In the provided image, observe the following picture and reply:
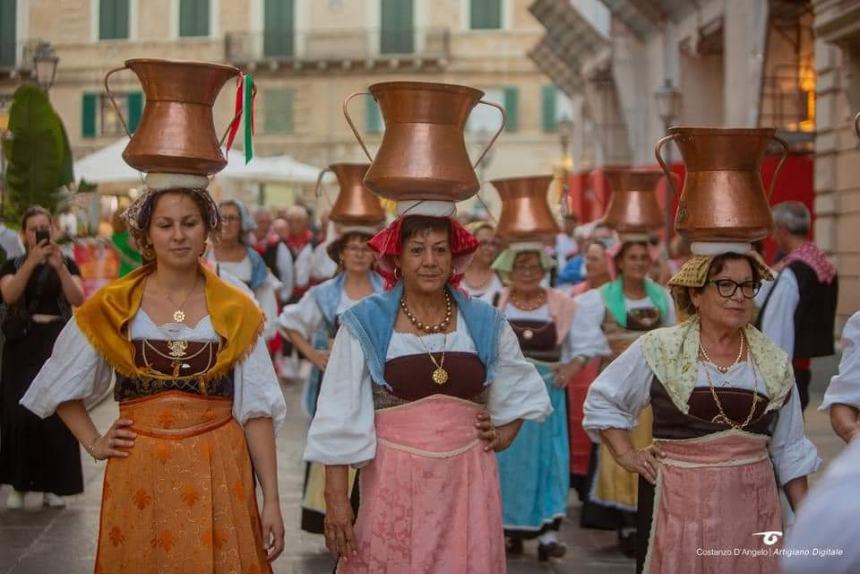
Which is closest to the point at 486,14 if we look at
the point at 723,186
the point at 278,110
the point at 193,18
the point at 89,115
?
the point at 278,110

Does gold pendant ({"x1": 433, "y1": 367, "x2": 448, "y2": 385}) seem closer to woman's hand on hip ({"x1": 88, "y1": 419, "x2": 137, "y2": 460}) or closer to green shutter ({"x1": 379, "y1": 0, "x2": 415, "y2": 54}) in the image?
woman's hand on hip ({"x1": 88, "y1": 419, "x2": 137, "y2": 460})

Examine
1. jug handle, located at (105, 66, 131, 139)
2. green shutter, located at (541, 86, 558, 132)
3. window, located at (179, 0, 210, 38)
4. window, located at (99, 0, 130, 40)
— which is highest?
window, located at (179, 0, 210, 38)

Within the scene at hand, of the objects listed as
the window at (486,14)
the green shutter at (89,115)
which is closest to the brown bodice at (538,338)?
the green shutter at (89,115)

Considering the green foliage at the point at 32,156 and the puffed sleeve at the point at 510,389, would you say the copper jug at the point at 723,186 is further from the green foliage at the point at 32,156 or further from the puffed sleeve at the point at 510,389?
the green foliage at the point at 32,156

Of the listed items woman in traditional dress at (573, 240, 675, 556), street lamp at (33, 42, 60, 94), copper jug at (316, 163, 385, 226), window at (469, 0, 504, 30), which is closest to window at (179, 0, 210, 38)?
window at (469, 0, 504, 30)

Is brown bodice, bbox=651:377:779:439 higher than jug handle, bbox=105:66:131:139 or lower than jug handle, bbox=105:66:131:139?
lower

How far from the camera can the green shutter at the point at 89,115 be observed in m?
37.2

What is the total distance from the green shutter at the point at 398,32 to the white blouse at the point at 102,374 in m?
42.8

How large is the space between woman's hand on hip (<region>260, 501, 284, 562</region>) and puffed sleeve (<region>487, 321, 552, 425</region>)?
79 cm

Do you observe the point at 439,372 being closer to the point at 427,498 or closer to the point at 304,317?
the point at 427,498

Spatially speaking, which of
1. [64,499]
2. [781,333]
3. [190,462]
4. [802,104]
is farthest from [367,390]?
[802,104]

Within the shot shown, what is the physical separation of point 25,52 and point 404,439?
39.3 feet

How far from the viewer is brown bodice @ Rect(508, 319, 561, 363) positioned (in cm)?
823

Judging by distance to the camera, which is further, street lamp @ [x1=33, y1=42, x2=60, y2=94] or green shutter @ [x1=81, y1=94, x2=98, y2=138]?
green shutter @ [x1=81, y1=94, x2=98, y2=138]
